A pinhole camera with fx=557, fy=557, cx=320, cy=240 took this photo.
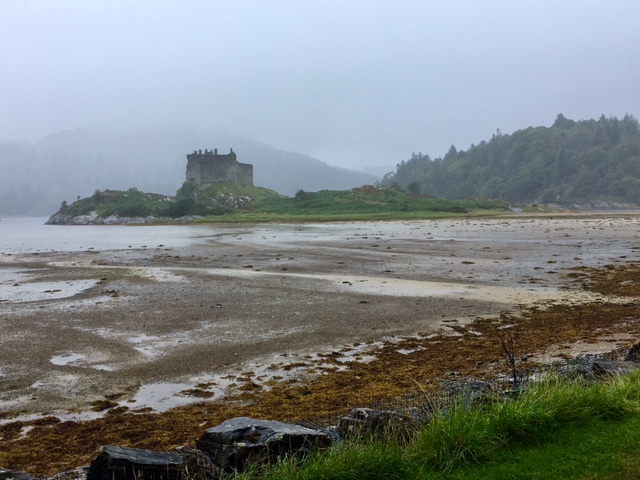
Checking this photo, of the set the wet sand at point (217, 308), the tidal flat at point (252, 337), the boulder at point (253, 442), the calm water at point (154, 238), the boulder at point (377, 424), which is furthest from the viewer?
the calm water at point (154, 238)

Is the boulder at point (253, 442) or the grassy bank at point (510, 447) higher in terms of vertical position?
the grassy bank at point (510, 447)

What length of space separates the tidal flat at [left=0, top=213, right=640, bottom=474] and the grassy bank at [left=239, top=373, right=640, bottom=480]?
249cm

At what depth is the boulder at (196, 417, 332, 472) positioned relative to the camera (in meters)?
5.53

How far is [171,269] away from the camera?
27.1 m

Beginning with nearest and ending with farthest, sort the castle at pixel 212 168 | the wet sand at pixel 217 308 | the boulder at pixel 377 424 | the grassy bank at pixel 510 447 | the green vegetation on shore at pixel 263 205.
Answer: the grassy bank at pixel 510 447 → the boulder at pixel 377 424 → the wet sand at pixel 217 308 → the green vegetation on shore at pixel 263 205 → the castle at pixel 212 168

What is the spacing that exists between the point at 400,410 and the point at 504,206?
121 m

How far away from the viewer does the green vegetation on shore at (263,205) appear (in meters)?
106

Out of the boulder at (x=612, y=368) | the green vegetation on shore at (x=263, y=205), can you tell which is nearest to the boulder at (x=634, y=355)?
the boulder at (x=612, y=368)

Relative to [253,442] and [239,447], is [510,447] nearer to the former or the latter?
[253,442]

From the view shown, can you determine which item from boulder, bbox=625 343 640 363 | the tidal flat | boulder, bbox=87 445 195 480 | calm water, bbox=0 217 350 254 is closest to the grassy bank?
boulder, bbox=87 445 195 480

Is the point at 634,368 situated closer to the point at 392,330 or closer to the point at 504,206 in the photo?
the point at 392,330

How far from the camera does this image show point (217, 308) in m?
16.6

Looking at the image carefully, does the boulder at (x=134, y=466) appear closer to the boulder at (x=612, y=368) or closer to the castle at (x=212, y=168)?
the boulder at (x=612, y=368)

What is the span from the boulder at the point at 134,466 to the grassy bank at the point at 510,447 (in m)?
0.80
